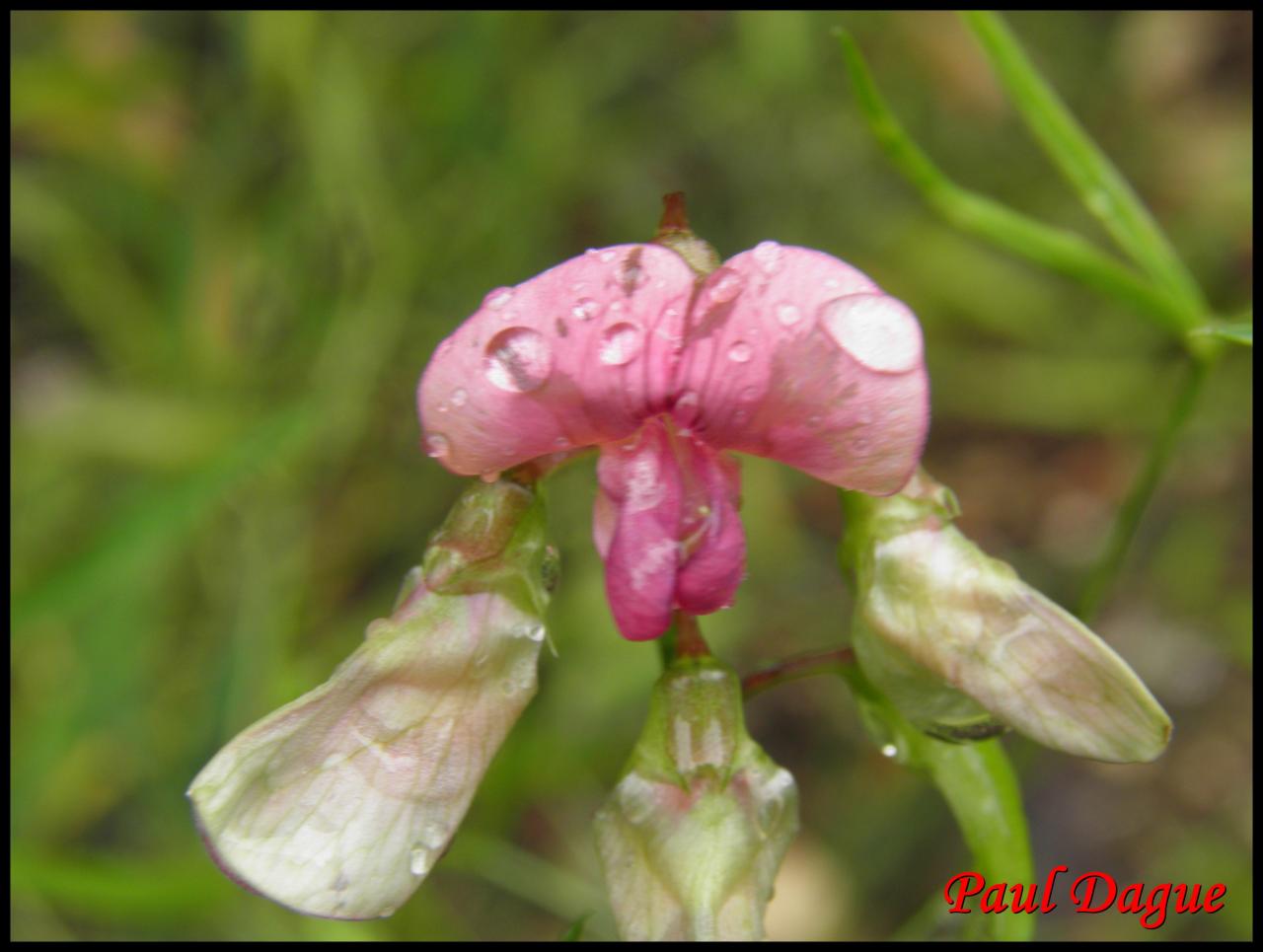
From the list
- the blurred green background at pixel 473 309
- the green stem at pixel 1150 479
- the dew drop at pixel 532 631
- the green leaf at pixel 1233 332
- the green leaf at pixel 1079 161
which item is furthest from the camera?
the blurred green background at pixel 473 309

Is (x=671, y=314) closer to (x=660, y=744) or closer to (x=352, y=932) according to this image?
(x=660, y=744)

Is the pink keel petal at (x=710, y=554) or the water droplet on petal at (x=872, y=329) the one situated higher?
the water droplet on petal at (x=872, y=329)

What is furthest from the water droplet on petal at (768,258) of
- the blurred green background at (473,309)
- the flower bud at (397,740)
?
the blurred green background at (473,309)

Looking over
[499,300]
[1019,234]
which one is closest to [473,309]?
[1019,234]

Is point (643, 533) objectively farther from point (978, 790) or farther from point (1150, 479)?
point (1150, 479)

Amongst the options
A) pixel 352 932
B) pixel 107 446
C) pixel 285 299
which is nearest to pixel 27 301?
pixel 107 446

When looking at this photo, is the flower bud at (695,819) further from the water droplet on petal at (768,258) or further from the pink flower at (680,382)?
the water droplet on petal at (768,258)

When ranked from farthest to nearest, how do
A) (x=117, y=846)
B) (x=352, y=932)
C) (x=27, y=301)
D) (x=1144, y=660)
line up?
(x=27, y=301), (x=1144, y=660), (x=117, y=846), (x=352, y=932)
